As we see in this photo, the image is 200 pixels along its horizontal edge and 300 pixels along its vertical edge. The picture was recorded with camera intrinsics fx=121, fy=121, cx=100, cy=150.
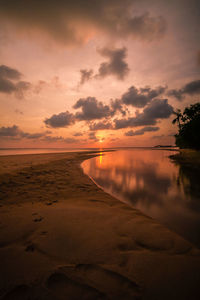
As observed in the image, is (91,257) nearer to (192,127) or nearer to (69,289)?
(69,289)

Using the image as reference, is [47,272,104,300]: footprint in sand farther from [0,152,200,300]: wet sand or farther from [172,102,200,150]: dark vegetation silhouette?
[172,102,200,150]: dark vegetation silhouette

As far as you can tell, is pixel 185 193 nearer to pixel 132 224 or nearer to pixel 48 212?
pixel 132 224

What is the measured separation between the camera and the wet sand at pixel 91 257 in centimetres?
184

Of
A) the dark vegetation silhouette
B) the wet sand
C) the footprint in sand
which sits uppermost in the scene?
the dark vegetation silhouette

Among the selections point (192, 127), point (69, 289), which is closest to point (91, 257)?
point (69, 289)

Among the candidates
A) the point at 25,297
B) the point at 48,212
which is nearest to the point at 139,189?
the point at 48,212

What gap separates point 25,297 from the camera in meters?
1.71

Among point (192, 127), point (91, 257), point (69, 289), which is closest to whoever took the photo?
point (69, 289)

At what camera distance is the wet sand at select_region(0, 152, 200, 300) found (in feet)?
6.03

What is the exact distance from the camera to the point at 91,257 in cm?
244

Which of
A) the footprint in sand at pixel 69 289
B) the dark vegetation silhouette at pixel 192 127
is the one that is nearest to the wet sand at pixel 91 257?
the footprint in sand at pixel 69 289

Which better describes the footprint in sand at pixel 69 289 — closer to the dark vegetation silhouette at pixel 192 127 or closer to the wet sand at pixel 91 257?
the wet sand at pixel 91 257

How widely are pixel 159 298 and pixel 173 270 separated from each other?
63 centimetres

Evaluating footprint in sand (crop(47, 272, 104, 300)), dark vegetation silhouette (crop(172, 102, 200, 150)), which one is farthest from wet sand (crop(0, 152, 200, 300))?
dark vegetation silhouette (crop(172, 102, 200, 150))
